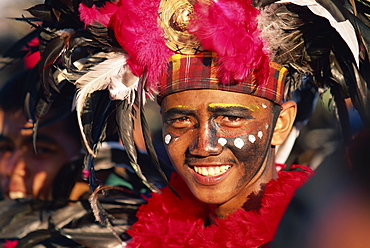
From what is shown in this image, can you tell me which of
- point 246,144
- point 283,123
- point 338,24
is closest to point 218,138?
point 246,144

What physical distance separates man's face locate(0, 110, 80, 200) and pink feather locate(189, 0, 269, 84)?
1.61 meters

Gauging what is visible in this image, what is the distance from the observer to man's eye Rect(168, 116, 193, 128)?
9.09 feet

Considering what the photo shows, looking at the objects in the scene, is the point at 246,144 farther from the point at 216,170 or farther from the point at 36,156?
the point at 36,156

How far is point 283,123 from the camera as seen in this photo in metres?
2.93

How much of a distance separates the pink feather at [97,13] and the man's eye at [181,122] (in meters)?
0.59

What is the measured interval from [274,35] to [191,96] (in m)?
0.49

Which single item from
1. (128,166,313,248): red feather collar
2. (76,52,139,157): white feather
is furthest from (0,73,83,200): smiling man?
(76,52,139,157): white feather

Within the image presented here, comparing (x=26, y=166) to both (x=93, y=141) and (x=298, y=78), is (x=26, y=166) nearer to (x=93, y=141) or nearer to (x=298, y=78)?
(x=93, y=141)

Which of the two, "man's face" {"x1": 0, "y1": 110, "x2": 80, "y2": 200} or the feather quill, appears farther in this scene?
"man's face" {"x1": 0, "y1": 110, "x2": 80, "y2": 200}

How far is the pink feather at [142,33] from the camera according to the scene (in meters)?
2.67

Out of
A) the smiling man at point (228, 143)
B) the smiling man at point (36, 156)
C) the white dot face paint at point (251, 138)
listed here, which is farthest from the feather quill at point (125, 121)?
the smiling man at point (36, 156)

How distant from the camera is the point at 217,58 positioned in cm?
262

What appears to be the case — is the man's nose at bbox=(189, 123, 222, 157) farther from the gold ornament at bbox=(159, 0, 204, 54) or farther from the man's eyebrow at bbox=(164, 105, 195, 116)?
the gold ornament at bbox=(159, 0, 204, 54)

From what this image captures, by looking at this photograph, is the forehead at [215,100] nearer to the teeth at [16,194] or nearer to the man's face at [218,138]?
the man's face at [218,138]
